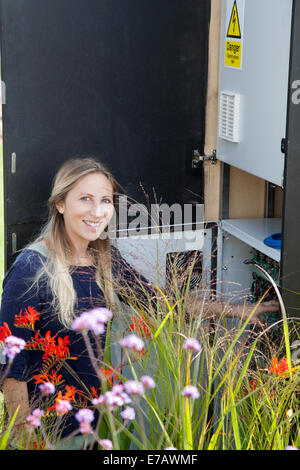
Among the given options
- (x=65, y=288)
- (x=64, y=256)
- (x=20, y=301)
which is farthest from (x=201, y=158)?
(x=20, y=301)

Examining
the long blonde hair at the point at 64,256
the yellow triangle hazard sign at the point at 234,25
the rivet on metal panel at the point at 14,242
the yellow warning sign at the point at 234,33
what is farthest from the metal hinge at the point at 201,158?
the rivet on metal panel at the point at 14,242

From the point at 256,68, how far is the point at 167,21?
581mm

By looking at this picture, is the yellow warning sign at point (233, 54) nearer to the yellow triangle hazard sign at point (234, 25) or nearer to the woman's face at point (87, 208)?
the yellow triangle hazard sign at point (234, 25)

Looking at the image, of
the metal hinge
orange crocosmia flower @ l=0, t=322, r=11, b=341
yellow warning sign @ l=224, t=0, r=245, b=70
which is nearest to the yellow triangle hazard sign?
yellow warning sign @ l=224, t=0, r=245, b=70

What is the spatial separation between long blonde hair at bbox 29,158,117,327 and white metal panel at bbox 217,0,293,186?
678 mm

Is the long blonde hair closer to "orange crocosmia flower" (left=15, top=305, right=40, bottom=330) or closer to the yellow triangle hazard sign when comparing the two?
"orange crocosmia flower" (left=15, top=305, right=40, bottom=330)

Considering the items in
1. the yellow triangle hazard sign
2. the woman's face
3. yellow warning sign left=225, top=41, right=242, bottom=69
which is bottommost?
the woman's face

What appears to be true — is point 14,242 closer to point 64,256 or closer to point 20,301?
point 64,256

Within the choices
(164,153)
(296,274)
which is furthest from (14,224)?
(296,274)

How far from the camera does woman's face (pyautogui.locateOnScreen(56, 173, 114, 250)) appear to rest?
262 centimetres

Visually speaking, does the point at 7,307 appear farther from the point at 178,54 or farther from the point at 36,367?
the point at 178,54

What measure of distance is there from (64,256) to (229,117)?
1.15 m

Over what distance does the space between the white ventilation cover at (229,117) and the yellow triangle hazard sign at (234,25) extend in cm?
27

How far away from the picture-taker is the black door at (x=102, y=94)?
120 inches
